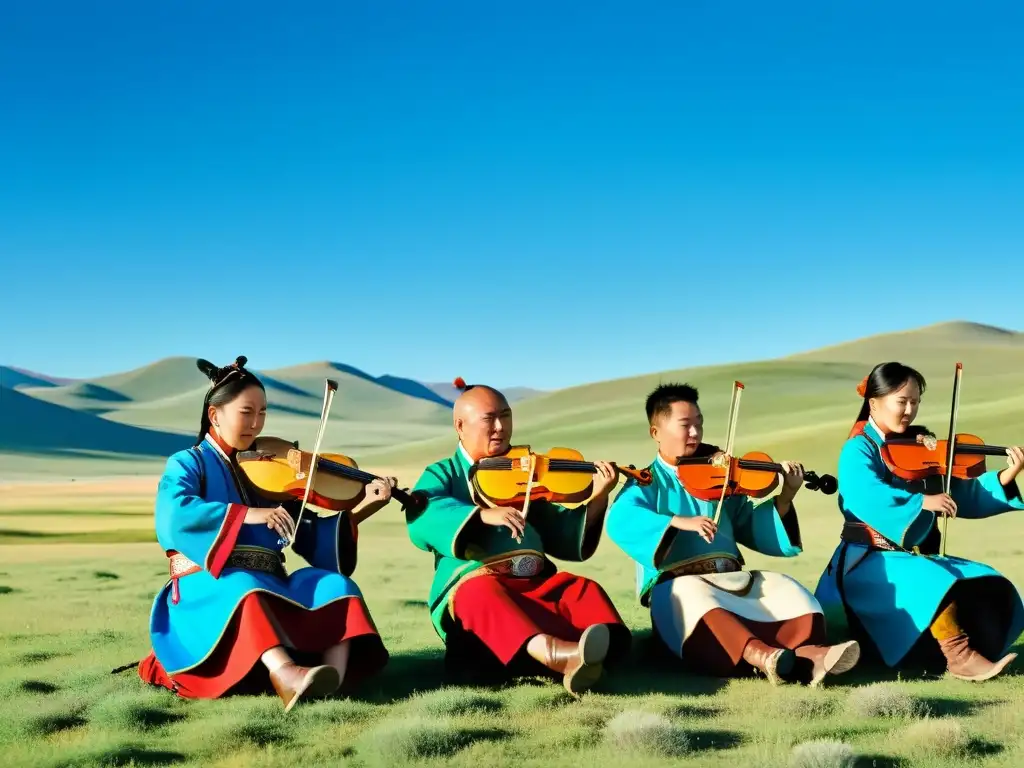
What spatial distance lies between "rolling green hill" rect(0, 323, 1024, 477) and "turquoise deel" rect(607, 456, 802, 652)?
20167 mm

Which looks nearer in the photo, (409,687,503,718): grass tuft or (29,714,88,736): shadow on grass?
(29,714,88,736): shadow on grass

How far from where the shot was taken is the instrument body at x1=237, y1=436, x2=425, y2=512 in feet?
16.4

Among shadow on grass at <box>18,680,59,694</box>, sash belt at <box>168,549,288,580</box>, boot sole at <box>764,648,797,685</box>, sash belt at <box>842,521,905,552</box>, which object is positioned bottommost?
shadow on grass at <box>18,680,59,694</box>

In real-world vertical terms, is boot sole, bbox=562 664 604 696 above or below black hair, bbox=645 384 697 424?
below

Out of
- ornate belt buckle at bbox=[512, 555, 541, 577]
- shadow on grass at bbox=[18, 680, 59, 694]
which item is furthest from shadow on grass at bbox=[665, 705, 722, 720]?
shadow on grass at bbox=[18, 680, 59, 694]

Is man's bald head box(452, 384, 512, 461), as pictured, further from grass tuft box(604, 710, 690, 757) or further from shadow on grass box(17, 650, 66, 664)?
shadow on grass box(17, 650, 66, 664)

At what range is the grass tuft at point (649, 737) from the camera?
12.9ft

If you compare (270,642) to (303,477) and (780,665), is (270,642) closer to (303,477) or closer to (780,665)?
(303,477)

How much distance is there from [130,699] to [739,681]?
2845mm

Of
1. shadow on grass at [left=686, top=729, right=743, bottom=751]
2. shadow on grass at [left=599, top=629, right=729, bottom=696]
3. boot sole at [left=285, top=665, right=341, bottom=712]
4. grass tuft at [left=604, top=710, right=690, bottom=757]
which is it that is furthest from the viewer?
shadow on grass at [left=599, top=629, right=729, bottom=696]

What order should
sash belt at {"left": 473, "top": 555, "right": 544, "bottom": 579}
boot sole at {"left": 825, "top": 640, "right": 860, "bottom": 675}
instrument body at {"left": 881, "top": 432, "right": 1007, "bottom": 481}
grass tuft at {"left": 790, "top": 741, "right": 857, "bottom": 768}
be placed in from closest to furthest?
grass tuft at {"left": 790, "top": 741, "right": 857, "bottom": 768}
boot sole at {"left": 825, "top": 640, "right": 860, "bottom": 675}
sash belt at {"left": 473, "top": 555, "right": 544, "bottom": 579}
instrument body at {"left": 881, "top": 432, "right": 1007, "bottom": 481}

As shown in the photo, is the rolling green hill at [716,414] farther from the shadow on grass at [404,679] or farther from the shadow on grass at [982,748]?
the shadow on grass at [982,748]

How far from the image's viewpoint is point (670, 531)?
17.8 feet

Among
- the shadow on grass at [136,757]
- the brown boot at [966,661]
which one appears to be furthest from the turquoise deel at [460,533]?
the brown boot at [966,661]
